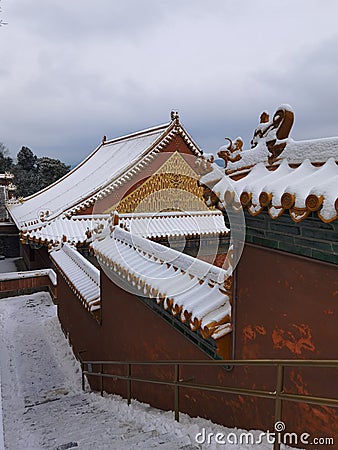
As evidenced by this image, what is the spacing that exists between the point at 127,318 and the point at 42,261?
10.7m

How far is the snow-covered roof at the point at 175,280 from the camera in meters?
3.35

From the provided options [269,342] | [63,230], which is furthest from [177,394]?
[63,230]

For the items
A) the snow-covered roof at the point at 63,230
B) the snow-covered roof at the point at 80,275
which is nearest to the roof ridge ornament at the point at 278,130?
the snow-covered roof at the point at 80,275

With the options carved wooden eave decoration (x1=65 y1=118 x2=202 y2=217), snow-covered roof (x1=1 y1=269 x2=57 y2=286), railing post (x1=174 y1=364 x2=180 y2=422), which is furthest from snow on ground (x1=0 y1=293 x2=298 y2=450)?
carved wooden eave decoration (x1=65 y1=118 x2=202 y2=217)

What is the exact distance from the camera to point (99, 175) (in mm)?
14461

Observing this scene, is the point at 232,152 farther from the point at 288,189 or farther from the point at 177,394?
the point at 177,394

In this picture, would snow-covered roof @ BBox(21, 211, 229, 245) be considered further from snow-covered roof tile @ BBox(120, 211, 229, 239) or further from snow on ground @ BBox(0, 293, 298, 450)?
snow on ground @ BBox(0, 293, 298, 450)

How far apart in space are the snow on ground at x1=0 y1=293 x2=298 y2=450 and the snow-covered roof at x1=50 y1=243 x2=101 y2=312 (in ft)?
5.39

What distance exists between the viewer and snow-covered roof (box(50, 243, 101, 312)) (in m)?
6.65

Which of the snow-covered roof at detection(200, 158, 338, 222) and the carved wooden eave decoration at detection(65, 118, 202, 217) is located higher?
the carved wooden eave decoration at detection(65, 118, 202, 217)

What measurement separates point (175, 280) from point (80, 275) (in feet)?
14.1

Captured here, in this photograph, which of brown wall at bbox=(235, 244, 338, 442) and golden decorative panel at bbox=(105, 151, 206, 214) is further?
golden decorative panel at bbox=(105, 151, 206, 214)

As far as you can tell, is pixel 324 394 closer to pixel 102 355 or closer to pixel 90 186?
pixel 102 355

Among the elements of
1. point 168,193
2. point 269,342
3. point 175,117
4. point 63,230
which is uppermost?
point 175,117
